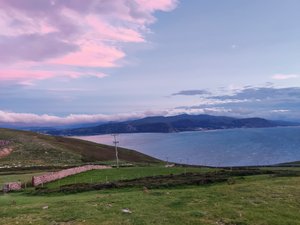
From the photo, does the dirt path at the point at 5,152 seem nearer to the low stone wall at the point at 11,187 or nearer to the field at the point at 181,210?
the low stone wall at the point at 11,187

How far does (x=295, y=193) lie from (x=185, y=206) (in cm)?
999

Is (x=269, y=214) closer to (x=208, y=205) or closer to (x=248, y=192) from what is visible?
(x=208, y=205)

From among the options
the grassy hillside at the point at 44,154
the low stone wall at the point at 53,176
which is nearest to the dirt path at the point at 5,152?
the grassy hillside at the point at 44,154

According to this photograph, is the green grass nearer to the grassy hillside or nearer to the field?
the field

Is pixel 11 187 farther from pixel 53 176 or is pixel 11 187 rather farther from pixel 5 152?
pixel 5 152

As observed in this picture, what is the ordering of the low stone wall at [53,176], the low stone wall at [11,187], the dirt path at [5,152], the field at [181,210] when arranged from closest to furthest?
the field at [181,210], the low stone wall at [11,187], the low stone wall at [53,176], the dirt path at [5,152]

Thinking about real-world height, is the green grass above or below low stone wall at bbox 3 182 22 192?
below

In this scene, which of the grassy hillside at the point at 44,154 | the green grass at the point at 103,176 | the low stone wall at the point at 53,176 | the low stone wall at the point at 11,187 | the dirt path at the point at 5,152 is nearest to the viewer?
the low stone wall at the point at 11,187

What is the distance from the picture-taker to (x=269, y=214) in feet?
70.3

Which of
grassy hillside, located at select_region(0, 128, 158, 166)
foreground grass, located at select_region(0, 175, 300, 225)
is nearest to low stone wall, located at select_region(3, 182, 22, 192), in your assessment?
foreground grass, located at select_region(0, 175, 300, 225)

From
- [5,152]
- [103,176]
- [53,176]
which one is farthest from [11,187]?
[5,152]

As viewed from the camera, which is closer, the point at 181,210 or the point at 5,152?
the point at 181,210

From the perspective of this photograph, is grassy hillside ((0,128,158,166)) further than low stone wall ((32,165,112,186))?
Yes

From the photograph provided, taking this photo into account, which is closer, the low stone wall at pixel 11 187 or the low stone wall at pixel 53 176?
the low stone wall at pixel 11 187
